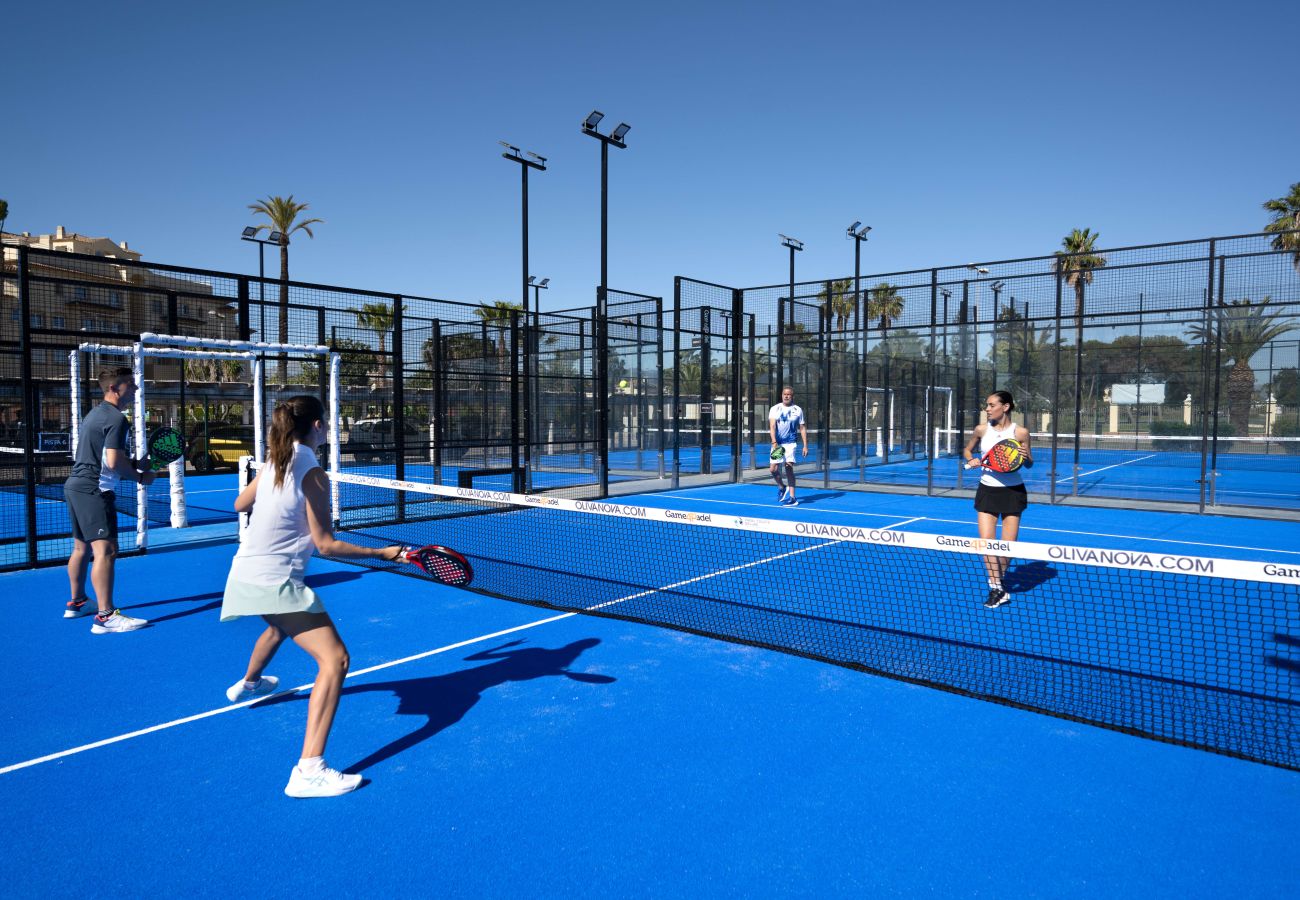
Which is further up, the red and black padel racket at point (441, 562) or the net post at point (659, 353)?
A: the net post at point (659, 353)

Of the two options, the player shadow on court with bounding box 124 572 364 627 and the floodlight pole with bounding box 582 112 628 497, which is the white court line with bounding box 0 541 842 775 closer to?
the player shadow on court with bounding box 124 572 364 627

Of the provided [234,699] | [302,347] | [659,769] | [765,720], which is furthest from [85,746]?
[302,347]

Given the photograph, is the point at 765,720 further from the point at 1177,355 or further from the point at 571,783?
the point at 1177,355

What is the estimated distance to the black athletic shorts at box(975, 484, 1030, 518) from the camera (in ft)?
24.4

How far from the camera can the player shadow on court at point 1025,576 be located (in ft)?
26.3

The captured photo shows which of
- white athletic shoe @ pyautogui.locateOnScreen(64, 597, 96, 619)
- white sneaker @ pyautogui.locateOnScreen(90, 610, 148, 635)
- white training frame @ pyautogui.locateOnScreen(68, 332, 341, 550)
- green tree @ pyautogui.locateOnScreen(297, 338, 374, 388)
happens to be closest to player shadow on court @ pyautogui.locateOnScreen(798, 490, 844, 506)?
green tree @ pyautogui.locateOnScreen(297, 338, 374, 388)

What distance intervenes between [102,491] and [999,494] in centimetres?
790

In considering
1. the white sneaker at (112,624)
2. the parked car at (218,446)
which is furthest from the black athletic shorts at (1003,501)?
the parked car at (218,446)

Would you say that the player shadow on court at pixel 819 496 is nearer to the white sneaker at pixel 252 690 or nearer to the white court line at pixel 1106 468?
the white court line at pixel 1106 468

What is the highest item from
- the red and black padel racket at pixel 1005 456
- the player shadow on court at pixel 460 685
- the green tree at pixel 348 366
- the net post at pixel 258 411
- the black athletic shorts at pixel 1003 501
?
the green tree at pixel 348 366

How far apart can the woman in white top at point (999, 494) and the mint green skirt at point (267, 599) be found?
5.88 meters

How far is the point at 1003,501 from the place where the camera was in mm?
7473

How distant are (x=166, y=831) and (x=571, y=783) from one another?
1807 mm

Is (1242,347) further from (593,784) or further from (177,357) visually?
(177,357)
